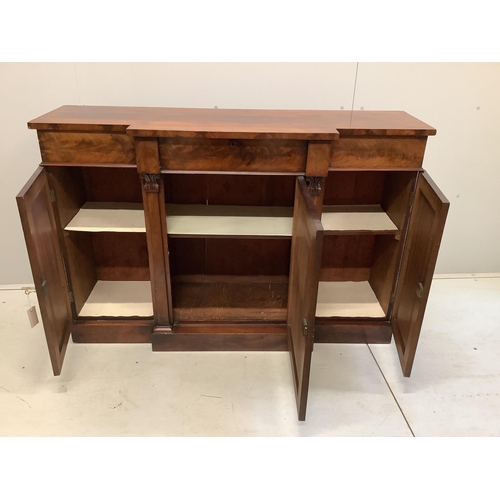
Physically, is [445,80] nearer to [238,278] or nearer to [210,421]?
[238,278]

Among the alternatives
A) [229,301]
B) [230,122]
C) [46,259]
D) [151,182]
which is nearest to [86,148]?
[151,182]

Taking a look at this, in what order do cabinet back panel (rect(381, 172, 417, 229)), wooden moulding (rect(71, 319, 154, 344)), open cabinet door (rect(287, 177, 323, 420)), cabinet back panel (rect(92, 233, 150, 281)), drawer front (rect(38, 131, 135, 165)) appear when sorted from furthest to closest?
cabinet back panel (rect(92, 233, 150, 281)), wooden moulding (rect(71, 319, 154, 344)), cabinet back panel (rect(381, 172, 417, 229)), drawer front (rect(38, 131, 135, 165)), open cabinet door (rect(287, 177, 323, 420))

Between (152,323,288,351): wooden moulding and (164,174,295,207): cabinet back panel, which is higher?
(164,174,295,207): cabinet back panel

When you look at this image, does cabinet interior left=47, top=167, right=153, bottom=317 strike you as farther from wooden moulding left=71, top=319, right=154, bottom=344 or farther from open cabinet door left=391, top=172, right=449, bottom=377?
open cabinet door left=391, top=172, right=449, bottom=377

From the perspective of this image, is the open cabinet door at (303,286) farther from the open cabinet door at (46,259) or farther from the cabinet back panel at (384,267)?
the open cabinet door at (46,259)

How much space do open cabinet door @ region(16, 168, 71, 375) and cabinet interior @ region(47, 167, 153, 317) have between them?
66 millimetres

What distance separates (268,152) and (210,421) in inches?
38.8

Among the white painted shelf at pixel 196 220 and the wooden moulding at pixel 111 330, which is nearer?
the white painted shelf at pixel 196 220

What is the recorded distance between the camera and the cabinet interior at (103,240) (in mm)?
1755

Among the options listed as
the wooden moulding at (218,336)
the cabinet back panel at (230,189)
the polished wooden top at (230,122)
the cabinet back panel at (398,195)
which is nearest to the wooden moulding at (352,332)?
the wooden moulding at (218,336)

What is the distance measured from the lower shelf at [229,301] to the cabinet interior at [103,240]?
0.16 metres

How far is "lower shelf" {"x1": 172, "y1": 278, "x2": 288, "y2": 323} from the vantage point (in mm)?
1916

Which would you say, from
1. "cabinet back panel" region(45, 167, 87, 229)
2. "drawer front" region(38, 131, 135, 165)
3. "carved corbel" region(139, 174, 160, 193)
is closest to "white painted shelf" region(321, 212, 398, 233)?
"carved corbel" region(139, 174, 160, 193)

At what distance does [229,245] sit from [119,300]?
1.88 ft
